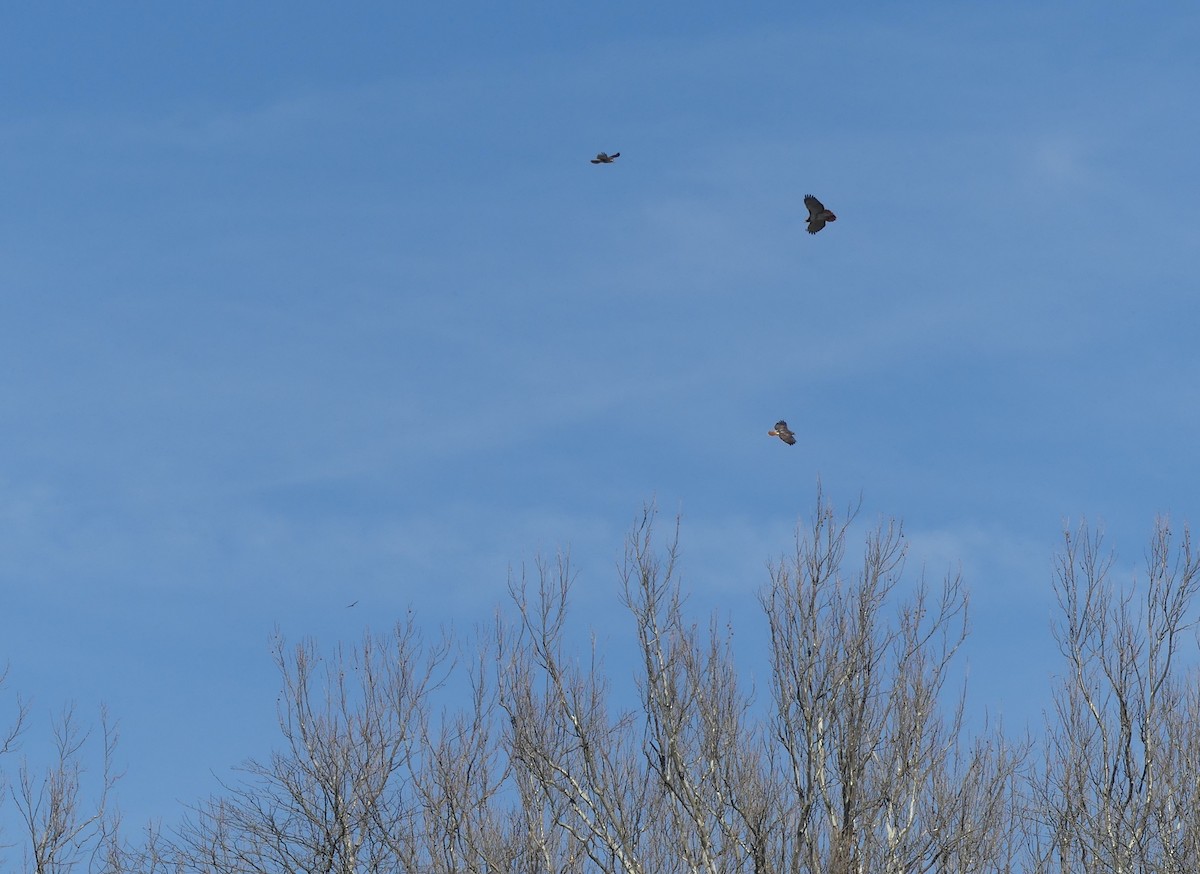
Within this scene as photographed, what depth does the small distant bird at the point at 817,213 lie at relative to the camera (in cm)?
1424

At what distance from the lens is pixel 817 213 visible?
1427cm

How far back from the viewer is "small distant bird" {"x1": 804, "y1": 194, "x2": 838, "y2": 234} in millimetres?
14240

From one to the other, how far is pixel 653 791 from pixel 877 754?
2321 mm

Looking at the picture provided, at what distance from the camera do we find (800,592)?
610 inches

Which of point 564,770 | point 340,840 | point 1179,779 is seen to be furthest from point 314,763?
point 1179,779

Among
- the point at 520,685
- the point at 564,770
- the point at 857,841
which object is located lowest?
the point at 857,841

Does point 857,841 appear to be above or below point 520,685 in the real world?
below

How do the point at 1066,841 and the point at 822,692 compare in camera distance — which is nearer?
the point at 822,692

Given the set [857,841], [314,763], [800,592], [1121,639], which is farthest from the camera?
[314,763]

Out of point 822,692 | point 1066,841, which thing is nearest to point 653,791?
point 822,692

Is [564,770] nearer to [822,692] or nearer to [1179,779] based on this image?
[822,692]

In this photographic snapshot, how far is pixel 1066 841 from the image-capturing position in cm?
1691

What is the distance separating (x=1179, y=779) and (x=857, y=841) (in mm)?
4703

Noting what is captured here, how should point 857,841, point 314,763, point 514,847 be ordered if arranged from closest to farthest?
1. point 857,841
2. point 514,847
3. point 314,763
